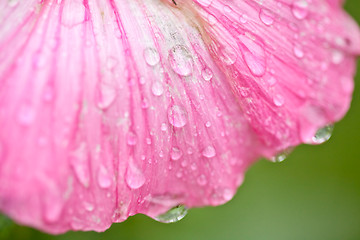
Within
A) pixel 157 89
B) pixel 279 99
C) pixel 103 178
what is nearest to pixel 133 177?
pixel 103 178

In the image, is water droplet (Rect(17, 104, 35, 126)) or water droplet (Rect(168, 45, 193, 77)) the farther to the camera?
water droplet (Rect(168, 45, 193, 77))

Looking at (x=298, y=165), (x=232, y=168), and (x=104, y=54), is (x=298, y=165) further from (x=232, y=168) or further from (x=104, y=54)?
(x=104, y=54)

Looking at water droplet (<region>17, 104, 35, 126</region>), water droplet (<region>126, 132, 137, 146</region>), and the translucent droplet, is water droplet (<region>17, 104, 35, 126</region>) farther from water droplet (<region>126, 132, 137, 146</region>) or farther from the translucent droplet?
the translucent droplet

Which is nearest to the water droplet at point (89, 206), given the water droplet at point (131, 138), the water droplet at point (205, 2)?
the water droplet at point (131, 138)

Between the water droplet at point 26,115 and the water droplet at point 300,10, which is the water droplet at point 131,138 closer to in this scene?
the water droplet at point 26,115

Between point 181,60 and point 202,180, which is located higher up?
point 181,60

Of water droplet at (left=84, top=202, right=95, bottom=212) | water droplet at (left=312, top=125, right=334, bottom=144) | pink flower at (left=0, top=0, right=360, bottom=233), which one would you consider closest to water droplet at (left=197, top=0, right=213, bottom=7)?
pink flower at (left=0, top=0, right=360, bottom=233)

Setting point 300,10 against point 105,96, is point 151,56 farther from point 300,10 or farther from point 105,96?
point 300,10
